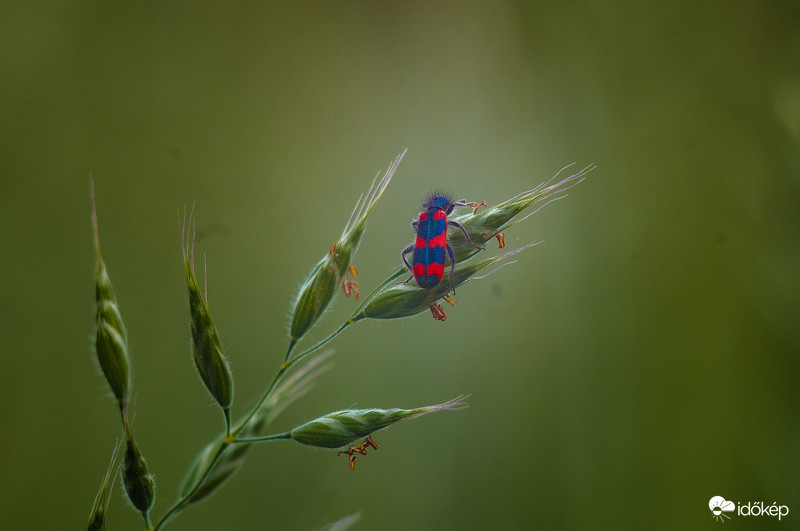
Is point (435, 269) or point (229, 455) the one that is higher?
point (435, 269)

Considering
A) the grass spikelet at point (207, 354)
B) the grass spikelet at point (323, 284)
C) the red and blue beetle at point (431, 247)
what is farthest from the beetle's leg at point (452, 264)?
the grass spikelet at point (207, 354)

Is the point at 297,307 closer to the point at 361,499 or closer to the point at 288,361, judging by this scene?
the point at 288,361

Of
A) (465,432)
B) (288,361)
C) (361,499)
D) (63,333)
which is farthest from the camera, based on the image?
(465,432)

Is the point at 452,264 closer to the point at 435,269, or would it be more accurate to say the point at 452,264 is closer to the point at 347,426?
the point at 435,269

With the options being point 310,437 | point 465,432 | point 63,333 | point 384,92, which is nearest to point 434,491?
point 465,432

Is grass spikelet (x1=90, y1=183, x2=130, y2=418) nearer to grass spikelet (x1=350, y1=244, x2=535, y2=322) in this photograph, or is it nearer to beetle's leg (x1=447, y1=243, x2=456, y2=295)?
grass spikelet (x1=350, y1=244, x2=535, y2=322)

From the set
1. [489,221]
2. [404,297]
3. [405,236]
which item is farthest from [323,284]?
[405,236]
